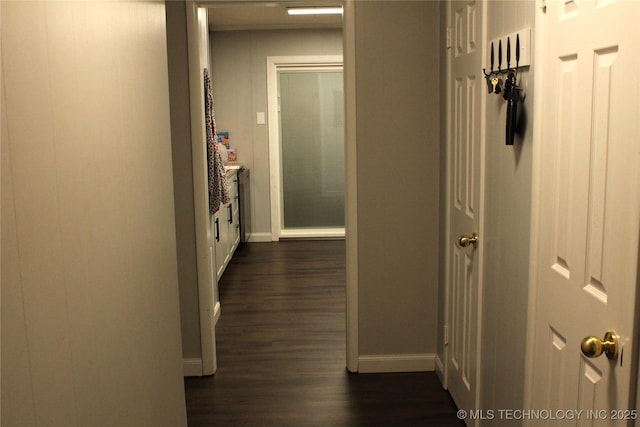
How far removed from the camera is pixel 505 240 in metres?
2.46

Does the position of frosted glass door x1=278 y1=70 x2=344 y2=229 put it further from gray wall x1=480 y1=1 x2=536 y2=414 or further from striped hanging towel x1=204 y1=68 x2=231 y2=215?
gray wall x1=480 y1=1 x2=536 y2=414

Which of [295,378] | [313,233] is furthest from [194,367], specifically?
[313,233]

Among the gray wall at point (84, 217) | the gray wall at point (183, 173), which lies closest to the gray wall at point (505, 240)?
the gray wall at point (84, 217)

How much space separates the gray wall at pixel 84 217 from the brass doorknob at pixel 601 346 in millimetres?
1140

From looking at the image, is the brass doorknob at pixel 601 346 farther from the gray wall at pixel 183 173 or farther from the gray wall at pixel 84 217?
the gray wall at pixel 183 173

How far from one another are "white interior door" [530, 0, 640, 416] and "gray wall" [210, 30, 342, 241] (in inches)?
218

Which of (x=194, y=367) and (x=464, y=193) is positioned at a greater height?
(x=464, y=193)

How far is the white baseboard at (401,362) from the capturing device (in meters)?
3.77

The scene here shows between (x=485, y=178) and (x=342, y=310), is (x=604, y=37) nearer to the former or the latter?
(x=485, y=178)

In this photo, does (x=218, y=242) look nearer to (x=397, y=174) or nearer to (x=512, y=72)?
(x=397, y=174)

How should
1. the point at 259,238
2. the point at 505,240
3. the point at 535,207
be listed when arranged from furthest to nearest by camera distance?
the point at 259,238, the point at 505,240, the point at 535,207

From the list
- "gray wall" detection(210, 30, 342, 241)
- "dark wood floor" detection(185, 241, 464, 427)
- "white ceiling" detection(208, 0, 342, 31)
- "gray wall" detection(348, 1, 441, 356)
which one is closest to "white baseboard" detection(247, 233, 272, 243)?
"gray wall" detection(210, 30, 342, 241)

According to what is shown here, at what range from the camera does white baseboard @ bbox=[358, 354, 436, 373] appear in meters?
3.77

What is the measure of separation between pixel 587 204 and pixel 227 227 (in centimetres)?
477
